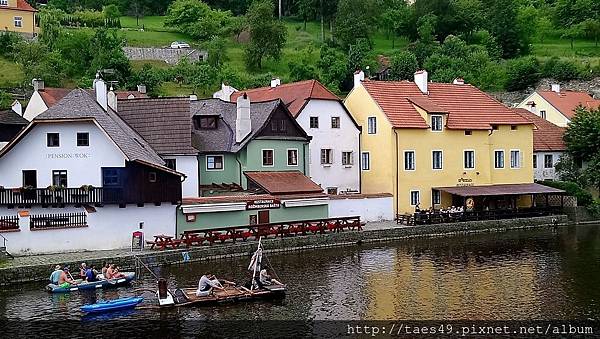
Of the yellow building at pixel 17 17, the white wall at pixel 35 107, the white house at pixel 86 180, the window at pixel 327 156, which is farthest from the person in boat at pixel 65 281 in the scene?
the yellow building at pixel 17 17

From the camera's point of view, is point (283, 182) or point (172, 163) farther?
point (283, 182)

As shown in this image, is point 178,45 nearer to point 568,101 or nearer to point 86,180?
point 568,101

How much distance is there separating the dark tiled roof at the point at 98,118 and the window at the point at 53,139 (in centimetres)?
100

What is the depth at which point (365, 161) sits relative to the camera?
56594mm

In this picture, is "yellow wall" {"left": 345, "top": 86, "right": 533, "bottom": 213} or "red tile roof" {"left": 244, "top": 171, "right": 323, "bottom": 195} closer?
"red tile roof" {"left": 244, "top": 171, "right": 323, "bottom": 195}

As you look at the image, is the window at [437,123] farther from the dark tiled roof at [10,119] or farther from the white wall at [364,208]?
the dark tiled roof at [10,119]

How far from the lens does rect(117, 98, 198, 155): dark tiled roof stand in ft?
154

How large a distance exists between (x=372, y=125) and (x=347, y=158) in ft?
10.1

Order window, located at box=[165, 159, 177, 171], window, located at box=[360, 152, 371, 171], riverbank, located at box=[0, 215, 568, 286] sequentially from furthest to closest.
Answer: window, located at box=[360, 152, 371, 171] → window, located at box=[165, 159, 177, 171] → riverbank, located at box=[0, 215, 568, 286]

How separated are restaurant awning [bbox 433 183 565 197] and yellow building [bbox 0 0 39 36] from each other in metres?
58.0

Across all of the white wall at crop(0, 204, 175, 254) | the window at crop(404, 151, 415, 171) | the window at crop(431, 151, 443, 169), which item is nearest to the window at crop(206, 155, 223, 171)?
the white wall at crop(0, 204, 175, 254)

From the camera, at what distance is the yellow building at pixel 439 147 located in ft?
179


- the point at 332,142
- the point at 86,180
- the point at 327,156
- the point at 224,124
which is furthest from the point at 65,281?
the point at 332,142

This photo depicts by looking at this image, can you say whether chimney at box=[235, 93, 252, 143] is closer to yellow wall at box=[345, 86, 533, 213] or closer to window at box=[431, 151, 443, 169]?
yellow wall at box=[345, 86, 533, 213]
